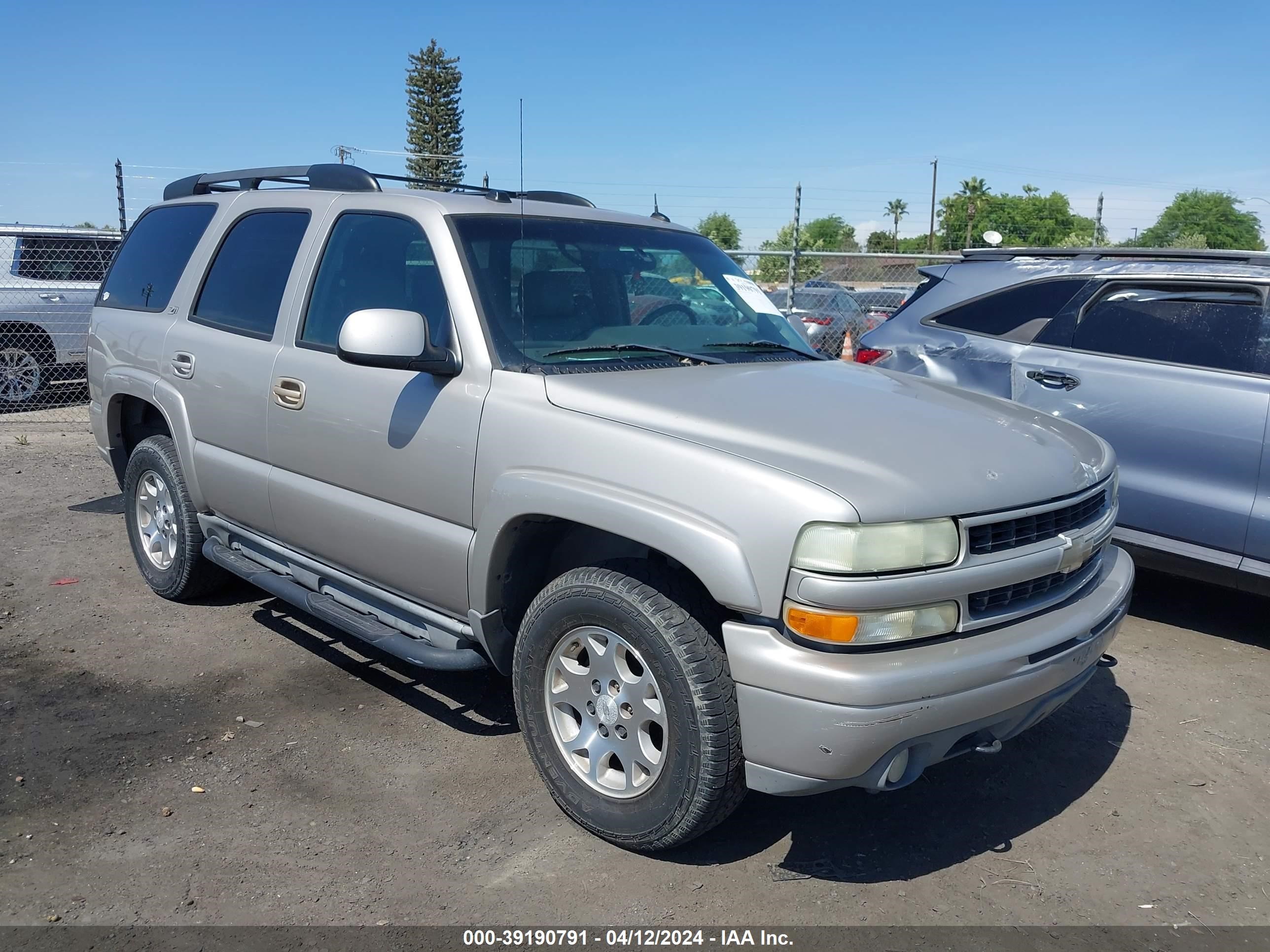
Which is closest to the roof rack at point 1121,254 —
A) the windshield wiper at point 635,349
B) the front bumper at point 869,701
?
the windshield wiper at point 635,349

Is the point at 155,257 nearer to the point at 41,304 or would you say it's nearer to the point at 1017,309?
the point at 1017,309

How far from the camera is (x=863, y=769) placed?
2.62m

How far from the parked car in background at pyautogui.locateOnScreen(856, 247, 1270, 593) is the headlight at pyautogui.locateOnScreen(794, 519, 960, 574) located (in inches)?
114

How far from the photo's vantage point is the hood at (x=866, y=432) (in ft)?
8.77

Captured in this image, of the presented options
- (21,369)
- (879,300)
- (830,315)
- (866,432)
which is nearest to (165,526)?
(866,432)

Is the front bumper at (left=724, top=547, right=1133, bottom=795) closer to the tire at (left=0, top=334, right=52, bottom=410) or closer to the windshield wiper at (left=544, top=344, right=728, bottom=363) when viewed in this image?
the windshield wiper at (left=544, top=344, right=728, bottom=363)

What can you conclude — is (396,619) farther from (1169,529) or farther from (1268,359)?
(1268,359)

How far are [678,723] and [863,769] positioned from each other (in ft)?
1.61

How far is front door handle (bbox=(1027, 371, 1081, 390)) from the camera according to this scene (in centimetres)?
529

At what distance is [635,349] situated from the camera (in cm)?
359

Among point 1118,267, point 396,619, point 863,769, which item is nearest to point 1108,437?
point 1118,267

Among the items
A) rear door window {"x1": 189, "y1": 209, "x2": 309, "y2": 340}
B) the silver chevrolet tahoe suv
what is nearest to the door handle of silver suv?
the silver chevrolet tahoe suv

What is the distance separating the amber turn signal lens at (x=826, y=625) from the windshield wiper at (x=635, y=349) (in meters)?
1.31

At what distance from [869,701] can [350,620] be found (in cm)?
207
